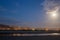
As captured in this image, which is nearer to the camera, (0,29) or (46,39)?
(0,29)

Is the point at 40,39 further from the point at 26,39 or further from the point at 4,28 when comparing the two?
the point at 4,28

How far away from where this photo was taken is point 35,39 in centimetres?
521

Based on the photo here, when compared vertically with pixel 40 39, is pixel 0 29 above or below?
above

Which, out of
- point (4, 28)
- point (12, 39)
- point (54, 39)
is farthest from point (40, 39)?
point (4, 28)

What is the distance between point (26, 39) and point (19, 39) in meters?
0.29

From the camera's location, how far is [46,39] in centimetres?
515

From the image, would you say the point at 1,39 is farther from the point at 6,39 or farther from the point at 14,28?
the point at 14,28

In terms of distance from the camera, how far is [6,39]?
5070 millimetres

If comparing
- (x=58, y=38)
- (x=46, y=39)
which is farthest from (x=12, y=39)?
(x=58, y=38)

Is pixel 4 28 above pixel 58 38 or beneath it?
above

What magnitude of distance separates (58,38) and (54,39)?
157 millimetres

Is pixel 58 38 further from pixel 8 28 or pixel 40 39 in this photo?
pixel 8 28

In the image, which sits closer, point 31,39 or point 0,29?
point 0,29

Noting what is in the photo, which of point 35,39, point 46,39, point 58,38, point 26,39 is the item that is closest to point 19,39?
point 26,39
